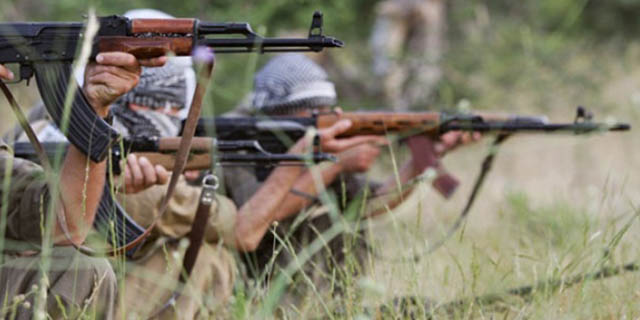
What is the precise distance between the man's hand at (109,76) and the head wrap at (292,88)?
2.07 metres

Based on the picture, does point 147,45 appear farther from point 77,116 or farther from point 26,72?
point 26,72

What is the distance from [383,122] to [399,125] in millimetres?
106

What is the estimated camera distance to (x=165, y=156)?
137 inches

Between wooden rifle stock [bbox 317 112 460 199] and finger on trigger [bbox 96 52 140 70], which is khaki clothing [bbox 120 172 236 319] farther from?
finger on trigger [bbox 96 52 140 70]

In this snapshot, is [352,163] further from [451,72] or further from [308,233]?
[451,72]

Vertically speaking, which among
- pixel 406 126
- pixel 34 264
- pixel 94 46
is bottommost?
pixel 34 264

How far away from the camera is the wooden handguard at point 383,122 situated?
4.39 metres

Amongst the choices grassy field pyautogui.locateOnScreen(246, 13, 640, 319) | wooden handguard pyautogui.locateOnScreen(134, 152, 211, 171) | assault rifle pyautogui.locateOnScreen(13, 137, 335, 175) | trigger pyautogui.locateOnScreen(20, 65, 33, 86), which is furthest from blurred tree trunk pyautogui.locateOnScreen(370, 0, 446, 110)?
trigger pyautogui.locateOnScreen(20, 65, 33, 86)

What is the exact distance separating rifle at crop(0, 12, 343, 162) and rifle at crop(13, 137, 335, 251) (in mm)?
420

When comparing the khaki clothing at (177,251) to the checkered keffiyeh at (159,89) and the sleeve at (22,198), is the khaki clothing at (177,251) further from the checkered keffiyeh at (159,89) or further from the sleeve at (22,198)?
the sleeve at (22,198)

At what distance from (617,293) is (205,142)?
172cm

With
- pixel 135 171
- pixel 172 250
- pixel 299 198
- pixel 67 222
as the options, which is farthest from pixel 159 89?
pixel 67 222

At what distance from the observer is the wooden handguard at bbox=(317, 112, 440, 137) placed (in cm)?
439

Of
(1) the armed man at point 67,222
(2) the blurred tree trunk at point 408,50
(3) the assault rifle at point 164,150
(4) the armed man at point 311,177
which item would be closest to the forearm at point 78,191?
(1) the armed man at point 67,222
